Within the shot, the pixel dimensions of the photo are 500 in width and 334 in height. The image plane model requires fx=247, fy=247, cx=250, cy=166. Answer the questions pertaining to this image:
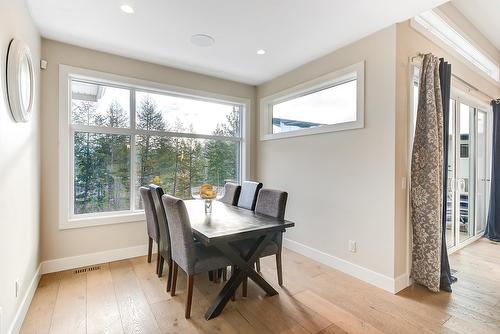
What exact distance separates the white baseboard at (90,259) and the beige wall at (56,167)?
46 mm

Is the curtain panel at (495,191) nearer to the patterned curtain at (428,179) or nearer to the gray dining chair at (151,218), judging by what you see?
the patterned curtain at (428,179)

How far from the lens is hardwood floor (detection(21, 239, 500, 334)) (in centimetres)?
188

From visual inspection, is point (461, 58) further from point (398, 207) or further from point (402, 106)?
point (398, 207)

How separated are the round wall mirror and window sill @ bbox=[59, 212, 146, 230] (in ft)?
4.72

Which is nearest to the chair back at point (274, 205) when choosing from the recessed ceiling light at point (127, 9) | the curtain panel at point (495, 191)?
the recessed ceiling light at point (127, 9)

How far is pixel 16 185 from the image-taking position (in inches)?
75.2

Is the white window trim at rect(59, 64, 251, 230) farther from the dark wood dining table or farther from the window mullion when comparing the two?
the dark wood dining table

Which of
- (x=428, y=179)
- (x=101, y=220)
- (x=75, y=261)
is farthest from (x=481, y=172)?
(x=75, y=261)

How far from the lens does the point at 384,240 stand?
8.16 ft

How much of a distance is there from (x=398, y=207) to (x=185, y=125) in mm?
3023

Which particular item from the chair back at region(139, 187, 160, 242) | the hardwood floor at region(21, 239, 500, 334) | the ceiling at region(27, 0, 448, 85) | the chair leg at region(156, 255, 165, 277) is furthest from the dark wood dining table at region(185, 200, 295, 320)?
the ceiling at region(27, 0, 448, 85)

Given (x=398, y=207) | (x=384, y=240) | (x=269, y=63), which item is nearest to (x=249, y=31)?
(x=269, y=63)

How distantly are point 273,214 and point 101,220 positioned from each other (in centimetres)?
219

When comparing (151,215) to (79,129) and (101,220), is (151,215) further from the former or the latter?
(79,129)
